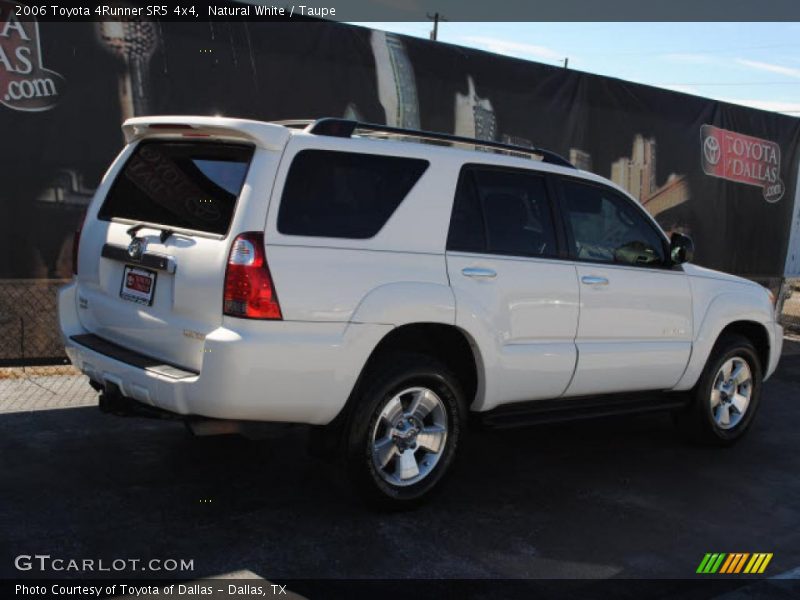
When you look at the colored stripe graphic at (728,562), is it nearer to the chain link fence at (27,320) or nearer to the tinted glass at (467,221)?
the tinted glass at (467,221)

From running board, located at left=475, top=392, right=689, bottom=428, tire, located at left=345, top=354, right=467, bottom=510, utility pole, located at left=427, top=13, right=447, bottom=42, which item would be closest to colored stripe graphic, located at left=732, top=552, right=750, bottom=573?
running board, located at left=475, top=392, right=689, bottom=428

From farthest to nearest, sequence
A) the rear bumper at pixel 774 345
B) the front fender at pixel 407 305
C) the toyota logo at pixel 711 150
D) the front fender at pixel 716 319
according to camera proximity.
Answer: the toyota logo at pixel 711 150 < the rear bumper at pixel 774 345 < the front fender at pixel 716 319 < the front fender at pixel 407 305

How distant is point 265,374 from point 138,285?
3.03ft

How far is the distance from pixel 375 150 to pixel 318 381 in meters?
1.22

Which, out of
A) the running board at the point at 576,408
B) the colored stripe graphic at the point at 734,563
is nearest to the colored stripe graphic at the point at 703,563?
the colored stripe graphic at the point at 734,563

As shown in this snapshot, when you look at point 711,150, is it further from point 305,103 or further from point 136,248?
point 136,248

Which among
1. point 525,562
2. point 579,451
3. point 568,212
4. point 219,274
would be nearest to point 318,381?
point 219,274

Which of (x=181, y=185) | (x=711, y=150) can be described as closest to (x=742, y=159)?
(x=711, y=150)

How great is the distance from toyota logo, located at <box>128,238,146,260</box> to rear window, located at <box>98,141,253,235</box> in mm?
148

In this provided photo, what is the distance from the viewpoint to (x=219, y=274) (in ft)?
12.8

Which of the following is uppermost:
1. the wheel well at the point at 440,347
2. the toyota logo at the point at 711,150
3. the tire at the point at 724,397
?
the toyota logo at the point at 711,150

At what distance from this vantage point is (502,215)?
4910 mm

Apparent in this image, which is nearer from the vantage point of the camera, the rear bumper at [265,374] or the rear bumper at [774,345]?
the rear bumper at [265,374]

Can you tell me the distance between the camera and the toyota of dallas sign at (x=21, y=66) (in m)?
6.70
